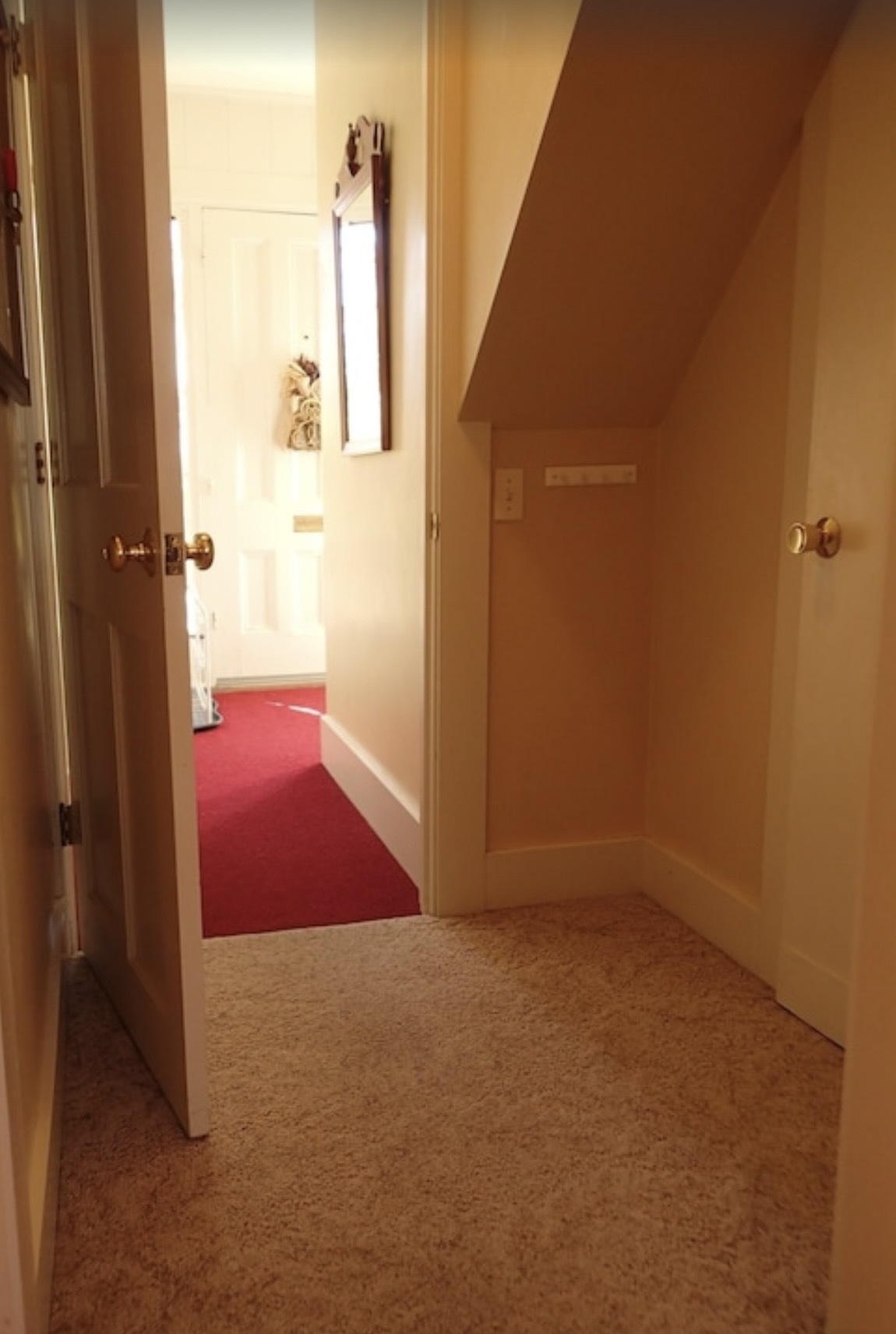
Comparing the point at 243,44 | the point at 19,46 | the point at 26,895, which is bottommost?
the point at 26,895

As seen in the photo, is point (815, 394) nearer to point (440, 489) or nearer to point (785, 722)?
point (785, 722)

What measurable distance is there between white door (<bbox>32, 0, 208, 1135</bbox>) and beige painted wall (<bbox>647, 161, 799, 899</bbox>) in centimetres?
116

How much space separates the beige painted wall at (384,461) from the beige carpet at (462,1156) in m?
0.71

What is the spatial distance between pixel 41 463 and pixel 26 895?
0.93m

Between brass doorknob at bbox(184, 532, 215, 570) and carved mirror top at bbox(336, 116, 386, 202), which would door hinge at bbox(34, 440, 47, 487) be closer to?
brass doorknob at bbox(184, 532, 215, 570)

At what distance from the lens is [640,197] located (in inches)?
76.2

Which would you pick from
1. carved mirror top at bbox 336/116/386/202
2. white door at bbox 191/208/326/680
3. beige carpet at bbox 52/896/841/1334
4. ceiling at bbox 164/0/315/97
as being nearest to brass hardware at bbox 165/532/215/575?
beige carpet at bbox 52/896/841/1334

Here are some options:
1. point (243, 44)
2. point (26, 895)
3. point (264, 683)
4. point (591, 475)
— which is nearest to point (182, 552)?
point (26, 895)

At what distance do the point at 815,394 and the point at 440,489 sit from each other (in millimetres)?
798

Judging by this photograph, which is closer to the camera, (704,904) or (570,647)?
(704,904)

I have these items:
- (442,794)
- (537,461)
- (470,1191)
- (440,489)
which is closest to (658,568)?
(537,461)

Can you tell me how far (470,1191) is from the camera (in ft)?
4.89

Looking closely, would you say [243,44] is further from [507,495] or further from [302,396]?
[507,495]

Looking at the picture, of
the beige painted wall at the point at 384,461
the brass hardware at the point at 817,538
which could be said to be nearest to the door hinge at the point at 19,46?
the beige painted wall at the point at 384,461
